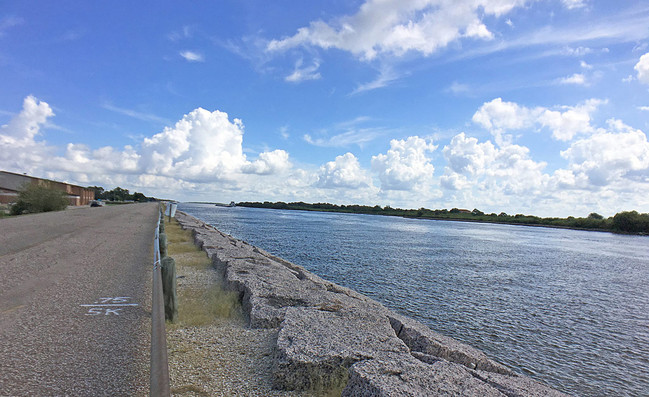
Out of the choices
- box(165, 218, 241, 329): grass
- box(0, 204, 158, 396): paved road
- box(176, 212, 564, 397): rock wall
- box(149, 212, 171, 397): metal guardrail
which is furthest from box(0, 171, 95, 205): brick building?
box(149, 212, 171, 397): metal guardrail

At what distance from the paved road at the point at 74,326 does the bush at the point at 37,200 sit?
3484 centimetres

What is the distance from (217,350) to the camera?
16.7 ft

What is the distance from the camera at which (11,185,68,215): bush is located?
1558 inches

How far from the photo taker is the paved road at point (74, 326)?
13.2 ft

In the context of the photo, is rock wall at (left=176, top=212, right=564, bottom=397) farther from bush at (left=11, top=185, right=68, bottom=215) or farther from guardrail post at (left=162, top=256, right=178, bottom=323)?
bush at (left=11, top=185, right=68, bottom=215)

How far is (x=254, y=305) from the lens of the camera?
259 inches

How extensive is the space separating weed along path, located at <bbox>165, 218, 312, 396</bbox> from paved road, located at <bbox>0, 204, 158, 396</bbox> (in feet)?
1.26

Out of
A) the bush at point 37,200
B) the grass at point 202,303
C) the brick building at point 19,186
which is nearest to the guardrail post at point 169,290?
the grass at point 202,303

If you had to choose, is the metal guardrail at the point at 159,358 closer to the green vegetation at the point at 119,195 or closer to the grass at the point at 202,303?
the grass at the point at 202,303

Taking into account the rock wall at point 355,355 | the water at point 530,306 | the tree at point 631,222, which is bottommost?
the water at point 530,306

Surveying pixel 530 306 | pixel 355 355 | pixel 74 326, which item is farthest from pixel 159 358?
pixel 530 306

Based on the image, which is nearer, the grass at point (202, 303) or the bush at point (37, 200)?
the grass at point (202, 303)

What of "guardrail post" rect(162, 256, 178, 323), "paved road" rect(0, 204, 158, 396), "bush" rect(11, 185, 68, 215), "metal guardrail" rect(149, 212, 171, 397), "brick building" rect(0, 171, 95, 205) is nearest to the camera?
"metal guardrail" rect(149, 212, 171, 397)

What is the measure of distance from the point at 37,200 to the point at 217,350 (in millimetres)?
45617
